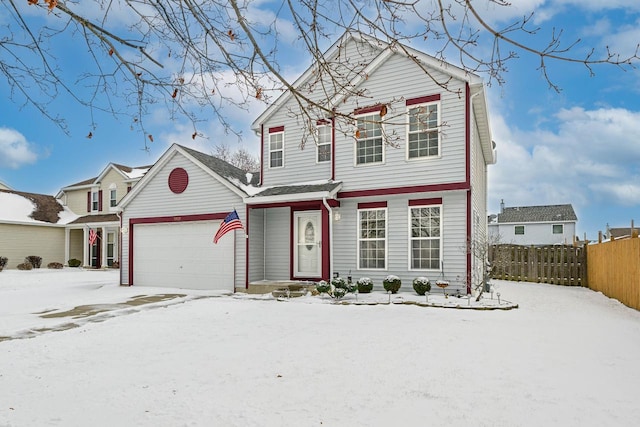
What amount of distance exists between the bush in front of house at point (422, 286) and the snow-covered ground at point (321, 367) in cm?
142

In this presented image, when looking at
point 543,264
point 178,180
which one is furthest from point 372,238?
point 543,264

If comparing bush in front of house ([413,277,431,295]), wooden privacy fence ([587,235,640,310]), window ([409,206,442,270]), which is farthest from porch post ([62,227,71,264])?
wooden privacy fence ([587,235,640,310])

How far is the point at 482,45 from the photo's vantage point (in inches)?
144

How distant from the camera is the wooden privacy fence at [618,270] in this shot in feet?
31.9

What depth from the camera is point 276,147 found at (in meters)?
14.3

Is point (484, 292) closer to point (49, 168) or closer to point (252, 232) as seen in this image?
point (252, 232)

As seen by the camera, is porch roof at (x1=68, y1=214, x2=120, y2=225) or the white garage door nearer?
the white garage door

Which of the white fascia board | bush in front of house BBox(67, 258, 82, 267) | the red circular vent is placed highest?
the red circular vent

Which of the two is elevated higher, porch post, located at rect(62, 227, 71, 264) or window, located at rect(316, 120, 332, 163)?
window, located at rect(316, 120, 332, 163)

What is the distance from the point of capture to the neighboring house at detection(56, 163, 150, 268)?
25.1 m

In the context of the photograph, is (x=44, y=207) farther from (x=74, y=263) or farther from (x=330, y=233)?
(x=330, y=233)

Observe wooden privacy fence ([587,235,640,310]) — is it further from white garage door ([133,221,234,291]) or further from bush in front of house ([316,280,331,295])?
white garage door ([133,221,234,291])

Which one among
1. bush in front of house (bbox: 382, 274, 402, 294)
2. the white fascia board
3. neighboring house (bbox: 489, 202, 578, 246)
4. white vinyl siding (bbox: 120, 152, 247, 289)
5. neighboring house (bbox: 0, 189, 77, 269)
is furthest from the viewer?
neighboring house (bbox: 489, 202, 578, 246)

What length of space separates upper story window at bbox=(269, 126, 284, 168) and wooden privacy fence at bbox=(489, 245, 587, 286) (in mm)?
9369
